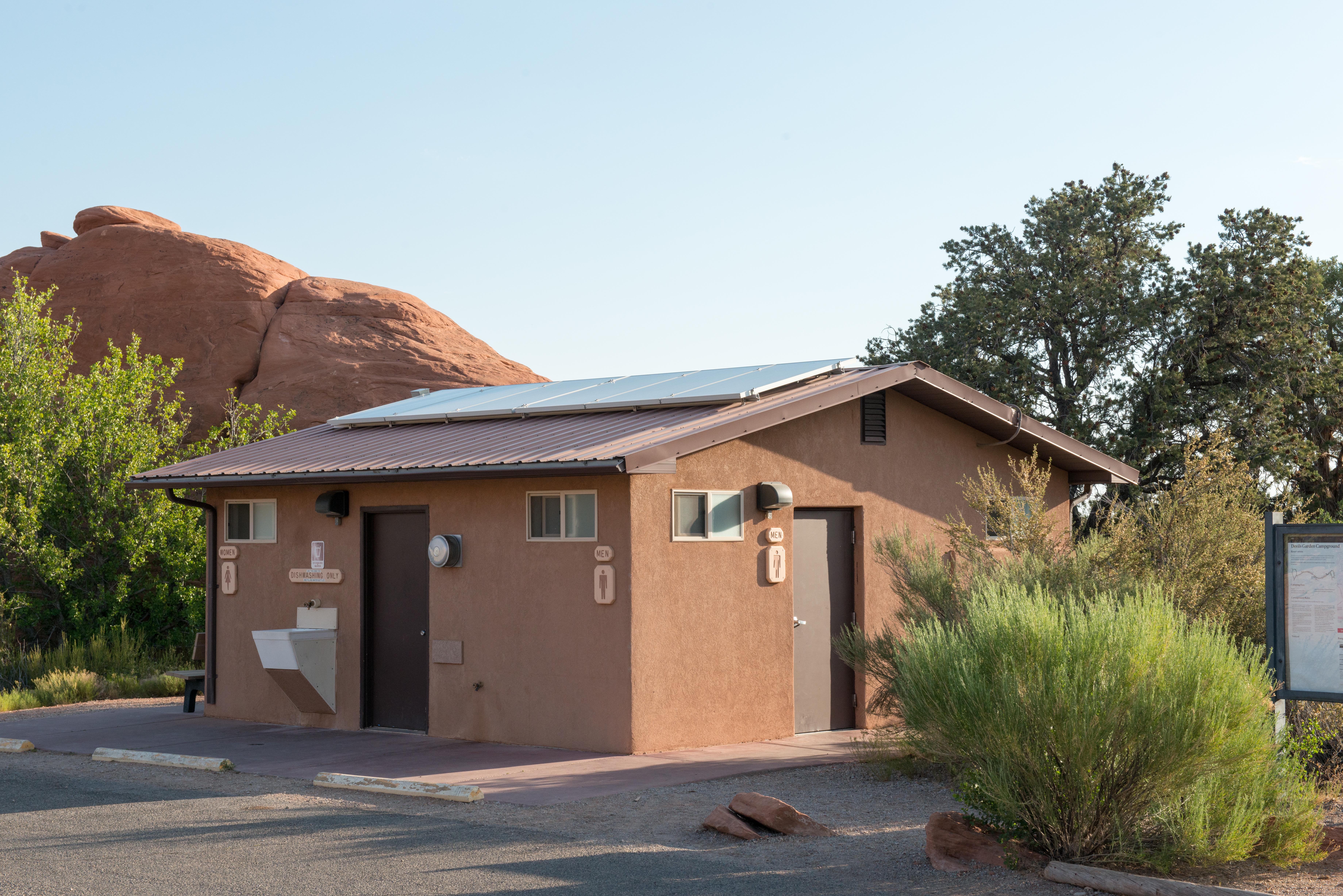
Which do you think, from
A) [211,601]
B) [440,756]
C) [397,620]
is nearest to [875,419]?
[397,620]

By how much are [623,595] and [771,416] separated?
6.93 ft

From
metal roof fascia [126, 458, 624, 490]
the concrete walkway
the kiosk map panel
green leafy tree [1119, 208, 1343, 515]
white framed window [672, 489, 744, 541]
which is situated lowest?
the concrete walkway

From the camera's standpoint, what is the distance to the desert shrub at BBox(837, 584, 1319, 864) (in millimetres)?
6117

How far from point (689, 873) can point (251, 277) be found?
26015mm

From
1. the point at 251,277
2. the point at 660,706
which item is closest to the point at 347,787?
the point at 660,706

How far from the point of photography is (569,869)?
258 inches

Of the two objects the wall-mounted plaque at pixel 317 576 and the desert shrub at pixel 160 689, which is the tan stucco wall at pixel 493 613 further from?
the desert shrub at pixel 160 689

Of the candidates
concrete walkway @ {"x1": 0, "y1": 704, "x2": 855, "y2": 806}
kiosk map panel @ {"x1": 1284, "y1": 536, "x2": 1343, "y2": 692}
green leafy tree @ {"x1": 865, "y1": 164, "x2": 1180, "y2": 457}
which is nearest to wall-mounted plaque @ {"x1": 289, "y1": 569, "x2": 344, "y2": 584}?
concrete walkway @ {"x1": 0, "y1": 704, "x2": 855, "y2": 806}

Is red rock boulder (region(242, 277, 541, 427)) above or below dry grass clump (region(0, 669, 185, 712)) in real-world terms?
above

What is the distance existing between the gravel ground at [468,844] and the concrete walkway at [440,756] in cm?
35

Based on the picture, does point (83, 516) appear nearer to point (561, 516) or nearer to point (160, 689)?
point (160, 689)

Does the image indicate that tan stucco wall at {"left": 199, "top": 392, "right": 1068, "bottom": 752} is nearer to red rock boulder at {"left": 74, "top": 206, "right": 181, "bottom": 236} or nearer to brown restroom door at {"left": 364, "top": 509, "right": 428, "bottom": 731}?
brown restroom door at {"left": 364, "top": 509, "right": 428, "bottom": 731}

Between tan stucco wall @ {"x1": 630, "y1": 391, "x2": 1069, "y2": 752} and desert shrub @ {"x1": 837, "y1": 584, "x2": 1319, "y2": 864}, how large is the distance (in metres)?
4.19

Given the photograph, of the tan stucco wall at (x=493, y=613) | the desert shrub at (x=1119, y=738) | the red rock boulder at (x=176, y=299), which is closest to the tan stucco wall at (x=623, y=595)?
the tan stucco wall at (x=493, y=613)
